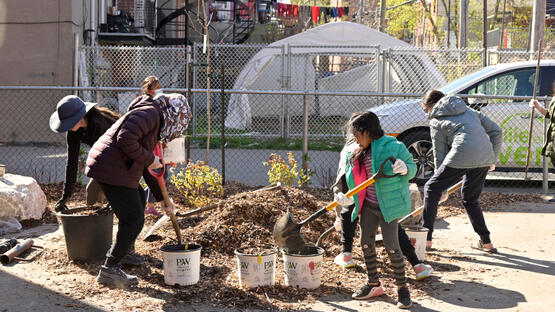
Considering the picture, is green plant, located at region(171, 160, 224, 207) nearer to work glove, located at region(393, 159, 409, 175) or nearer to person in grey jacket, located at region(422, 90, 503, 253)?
person in grey jacket, located at region(422, 90, 503, 253)

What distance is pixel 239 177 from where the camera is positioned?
33.8ft

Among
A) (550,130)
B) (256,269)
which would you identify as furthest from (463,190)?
(550,130)

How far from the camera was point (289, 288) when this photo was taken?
4.71 metres

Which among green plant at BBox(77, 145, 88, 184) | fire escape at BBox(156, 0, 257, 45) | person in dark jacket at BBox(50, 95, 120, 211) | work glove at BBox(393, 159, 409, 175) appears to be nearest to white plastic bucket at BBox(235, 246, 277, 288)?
work glove at BBox(393, 159, 409, 175)

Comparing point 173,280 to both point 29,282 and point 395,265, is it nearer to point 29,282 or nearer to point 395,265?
point 29,282

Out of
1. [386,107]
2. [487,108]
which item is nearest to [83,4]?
[386,107]

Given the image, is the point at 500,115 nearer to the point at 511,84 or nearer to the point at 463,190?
the point at 511,84

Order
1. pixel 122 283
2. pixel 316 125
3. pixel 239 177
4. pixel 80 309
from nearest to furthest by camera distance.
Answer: pixel 80 309, pixel 122 283, pixel 239 177, pixel 316 125

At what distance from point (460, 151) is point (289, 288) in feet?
6.91

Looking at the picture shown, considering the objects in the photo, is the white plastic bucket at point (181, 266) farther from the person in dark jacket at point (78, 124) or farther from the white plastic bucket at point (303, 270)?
the person in dark jacket at point (78, 124)

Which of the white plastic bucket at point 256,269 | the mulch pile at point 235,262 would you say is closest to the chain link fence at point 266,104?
the mulch pile at point 235,262

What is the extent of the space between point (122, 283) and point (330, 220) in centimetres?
239

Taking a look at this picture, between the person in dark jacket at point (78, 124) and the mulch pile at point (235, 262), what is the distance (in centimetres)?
60

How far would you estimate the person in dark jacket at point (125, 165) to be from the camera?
4.49 meters
